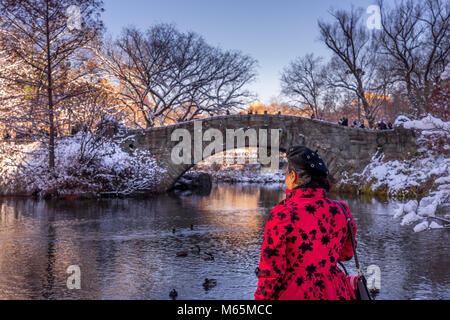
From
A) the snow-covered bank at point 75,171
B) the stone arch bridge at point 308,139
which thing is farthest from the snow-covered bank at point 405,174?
the snow-covered bank at point 75,171

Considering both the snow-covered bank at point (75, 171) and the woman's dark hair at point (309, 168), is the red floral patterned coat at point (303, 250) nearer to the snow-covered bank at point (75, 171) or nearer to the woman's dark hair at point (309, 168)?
the woman's dark hair at point (309, 168)

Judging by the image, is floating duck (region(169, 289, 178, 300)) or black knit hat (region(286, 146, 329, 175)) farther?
floating duck (region(169, 289, 178, 300))

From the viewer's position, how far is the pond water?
21.7ft

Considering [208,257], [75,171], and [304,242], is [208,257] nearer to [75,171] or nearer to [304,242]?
[304,242]

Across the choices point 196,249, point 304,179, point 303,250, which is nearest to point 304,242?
point 303,250

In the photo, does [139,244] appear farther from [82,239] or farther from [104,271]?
[104,271]

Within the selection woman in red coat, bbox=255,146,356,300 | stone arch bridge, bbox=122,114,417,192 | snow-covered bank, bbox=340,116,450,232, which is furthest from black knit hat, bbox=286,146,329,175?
stone arch bridge, bbox=122,114,417,192

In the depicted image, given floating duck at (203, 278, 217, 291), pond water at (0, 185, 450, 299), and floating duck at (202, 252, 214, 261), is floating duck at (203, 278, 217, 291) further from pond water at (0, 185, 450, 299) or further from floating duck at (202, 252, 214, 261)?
floating duck at (202, 252, 214, 261)

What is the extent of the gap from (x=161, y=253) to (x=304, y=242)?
263 inches

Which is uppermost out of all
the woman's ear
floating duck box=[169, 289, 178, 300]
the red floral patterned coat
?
the woman's ear

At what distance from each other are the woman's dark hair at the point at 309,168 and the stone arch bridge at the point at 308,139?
64.9 feet

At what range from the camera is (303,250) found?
2721 millimetres

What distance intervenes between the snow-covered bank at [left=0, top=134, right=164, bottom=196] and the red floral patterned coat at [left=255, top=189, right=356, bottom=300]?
1817cm

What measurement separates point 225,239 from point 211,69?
22796 mm
